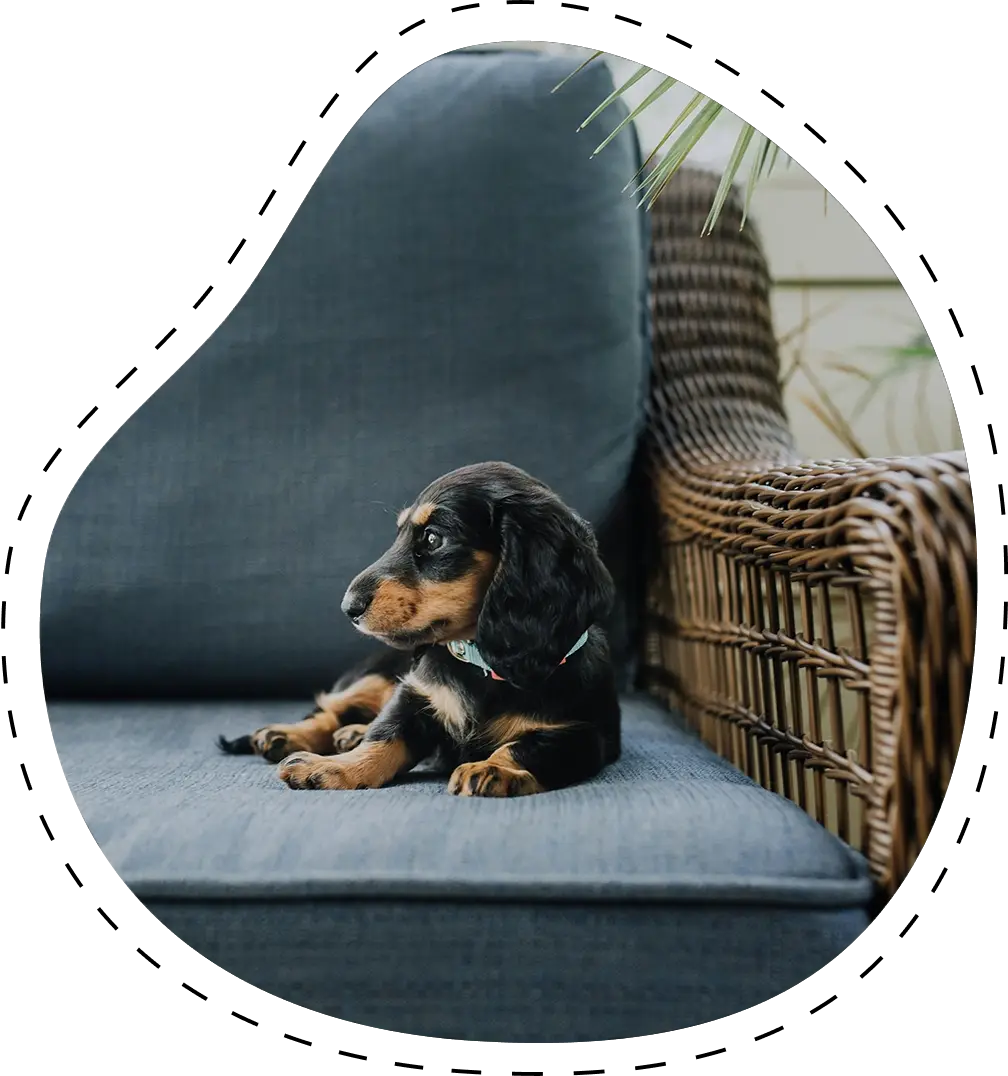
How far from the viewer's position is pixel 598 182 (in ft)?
4.62

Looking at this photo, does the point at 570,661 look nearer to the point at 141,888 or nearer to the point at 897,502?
the point at 897,502

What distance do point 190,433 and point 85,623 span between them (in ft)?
0.86

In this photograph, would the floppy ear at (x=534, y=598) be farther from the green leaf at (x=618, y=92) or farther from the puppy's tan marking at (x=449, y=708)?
the green leaf at (x=618, y=92)

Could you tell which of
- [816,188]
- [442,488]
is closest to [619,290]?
[816,188]

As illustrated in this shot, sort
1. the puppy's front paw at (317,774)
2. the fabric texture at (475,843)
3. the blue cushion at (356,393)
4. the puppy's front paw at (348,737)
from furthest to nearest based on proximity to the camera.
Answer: the blue cushion at (356,393) < the puppy's front paw at (348,737) < the puppy's front paw at (317,774) < the fabric texture at (475,843)

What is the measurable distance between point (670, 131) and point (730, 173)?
0.09m

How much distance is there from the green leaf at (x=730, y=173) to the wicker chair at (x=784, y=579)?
0.07 feet

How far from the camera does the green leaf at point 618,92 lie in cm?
125

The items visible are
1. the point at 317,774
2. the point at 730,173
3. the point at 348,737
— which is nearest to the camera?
the point at 317,774

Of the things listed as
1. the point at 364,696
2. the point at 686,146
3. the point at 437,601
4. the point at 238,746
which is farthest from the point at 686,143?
the point at 238,746

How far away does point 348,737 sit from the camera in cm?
118

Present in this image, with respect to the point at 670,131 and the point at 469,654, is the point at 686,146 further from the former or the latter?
the point at 469,654

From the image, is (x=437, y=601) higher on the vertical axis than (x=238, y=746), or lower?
higher

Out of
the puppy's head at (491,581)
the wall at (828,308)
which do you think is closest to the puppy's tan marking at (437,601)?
the puppy's head at (491,581)
